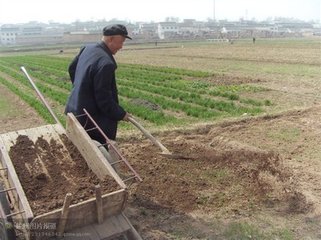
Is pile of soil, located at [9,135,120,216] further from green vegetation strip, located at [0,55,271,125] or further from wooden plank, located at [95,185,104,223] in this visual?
green vegetation strip, located at [0,55,271,125]

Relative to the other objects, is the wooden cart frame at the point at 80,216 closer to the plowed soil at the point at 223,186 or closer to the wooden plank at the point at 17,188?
the wooden plank at the point at 17,188

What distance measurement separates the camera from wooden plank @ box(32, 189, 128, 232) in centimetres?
287

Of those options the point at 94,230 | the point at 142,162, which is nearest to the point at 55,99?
the point at 142,162

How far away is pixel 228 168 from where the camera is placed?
231 inches

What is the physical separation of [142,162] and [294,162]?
2477 mm

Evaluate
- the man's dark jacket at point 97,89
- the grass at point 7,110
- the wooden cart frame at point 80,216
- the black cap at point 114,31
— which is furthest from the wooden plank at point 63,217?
the grass at point 7,110

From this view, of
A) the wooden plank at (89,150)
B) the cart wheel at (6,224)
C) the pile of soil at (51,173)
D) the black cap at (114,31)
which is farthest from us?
the black cap at (114,31)

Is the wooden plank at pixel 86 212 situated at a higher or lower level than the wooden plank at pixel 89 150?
lower

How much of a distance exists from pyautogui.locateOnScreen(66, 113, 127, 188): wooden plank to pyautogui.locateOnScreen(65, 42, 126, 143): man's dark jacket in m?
0.29

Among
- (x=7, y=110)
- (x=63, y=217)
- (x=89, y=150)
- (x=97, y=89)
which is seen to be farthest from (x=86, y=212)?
(x=7, y=110)

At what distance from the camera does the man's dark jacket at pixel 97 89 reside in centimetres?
420

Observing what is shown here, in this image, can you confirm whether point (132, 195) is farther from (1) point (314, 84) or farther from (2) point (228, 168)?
(1) point (314, 84)

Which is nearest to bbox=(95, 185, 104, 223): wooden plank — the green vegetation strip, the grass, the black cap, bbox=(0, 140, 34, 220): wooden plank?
bbox=(0, 140, 34, 220): wooden plank

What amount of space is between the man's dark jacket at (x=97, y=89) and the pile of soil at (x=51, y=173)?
441 mm
